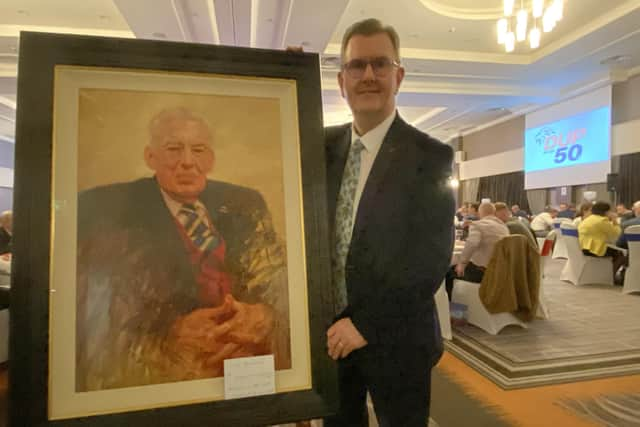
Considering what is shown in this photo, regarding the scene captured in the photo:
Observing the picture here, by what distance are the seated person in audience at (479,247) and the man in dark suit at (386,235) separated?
305 centimetres

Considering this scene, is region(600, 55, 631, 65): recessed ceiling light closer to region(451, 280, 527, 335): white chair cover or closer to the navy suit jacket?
region(451, 280, 527, 335): white chair cover

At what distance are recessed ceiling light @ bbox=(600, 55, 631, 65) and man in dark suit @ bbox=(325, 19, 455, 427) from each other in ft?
26.9

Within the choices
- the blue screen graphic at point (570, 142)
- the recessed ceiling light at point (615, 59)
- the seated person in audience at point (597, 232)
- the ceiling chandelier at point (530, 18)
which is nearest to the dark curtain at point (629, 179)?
the blue screen graphic at point (570, 142)

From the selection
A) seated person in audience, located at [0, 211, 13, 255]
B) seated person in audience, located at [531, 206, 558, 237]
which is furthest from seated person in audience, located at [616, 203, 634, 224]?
seated person in audience, located at [0, 211, 13, 255]

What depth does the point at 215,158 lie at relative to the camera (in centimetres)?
70

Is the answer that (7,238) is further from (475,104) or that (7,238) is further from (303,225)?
(475,104)

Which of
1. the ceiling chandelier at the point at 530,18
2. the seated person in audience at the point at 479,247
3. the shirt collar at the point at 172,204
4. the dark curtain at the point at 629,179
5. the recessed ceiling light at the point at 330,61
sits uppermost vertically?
the recessed ceiling light at the point at 330,61

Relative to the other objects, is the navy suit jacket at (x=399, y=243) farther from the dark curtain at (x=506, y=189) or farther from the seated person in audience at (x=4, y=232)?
the dark curtain at (x=506, y=189)

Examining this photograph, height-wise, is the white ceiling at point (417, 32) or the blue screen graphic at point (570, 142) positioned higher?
the white ceiling at point (417, 32)

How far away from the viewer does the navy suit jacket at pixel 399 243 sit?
838mm

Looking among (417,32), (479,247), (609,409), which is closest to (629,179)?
(417,32)

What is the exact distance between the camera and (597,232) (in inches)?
224

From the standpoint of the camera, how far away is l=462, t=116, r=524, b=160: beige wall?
1120 cm

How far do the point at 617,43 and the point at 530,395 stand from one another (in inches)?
252
